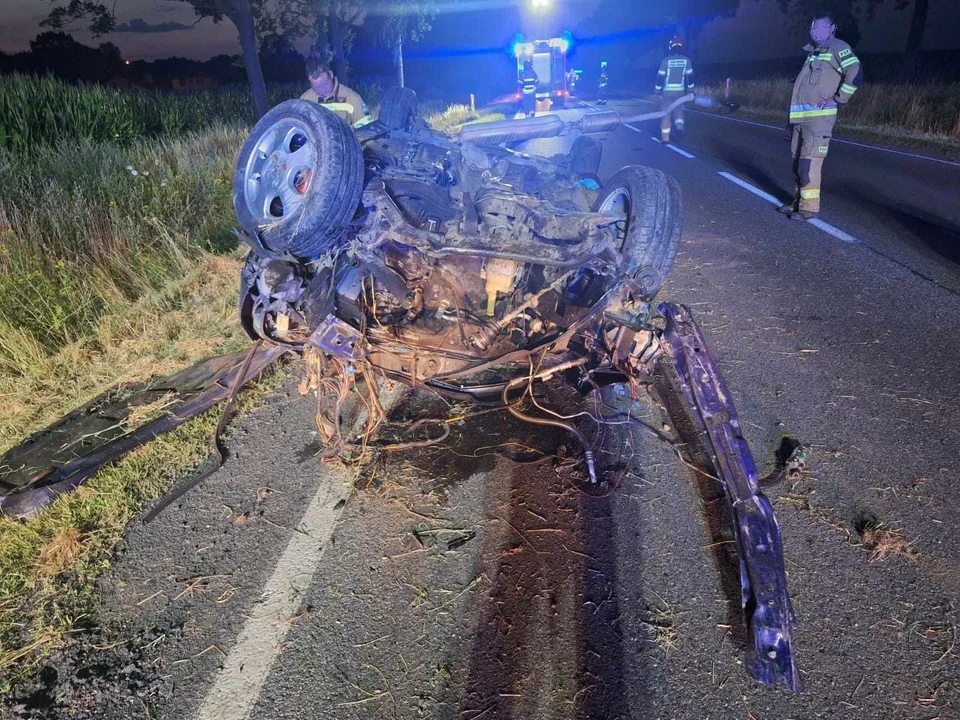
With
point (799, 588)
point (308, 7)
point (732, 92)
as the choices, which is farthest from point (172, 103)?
point (732, 92)

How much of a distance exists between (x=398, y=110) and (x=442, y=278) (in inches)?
104

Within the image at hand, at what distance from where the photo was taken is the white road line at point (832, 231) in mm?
5910

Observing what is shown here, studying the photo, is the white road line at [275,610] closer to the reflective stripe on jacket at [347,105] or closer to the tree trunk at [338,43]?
the reflective stripe on jacket at [347,105]

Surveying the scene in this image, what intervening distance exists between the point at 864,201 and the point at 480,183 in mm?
6279

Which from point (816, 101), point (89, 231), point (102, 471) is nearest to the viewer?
point (102, 471)

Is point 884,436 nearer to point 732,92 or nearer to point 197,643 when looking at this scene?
point 197,643

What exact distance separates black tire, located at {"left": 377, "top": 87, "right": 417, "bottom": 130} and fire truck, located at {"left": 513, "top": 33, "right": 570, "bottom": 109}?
34.1 feet

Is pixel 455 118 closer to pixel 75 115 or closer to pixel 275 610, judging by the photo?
pixel 75 115

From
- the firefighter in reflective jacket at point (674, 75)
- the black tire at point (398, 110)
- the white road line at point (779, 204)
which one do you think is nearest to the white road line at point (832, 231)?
the white road line at point (779, 204)

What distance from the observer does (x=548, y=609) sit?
6.84 ft

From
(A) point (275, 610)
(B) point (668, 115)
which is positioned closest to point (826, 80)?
(B) point (668, 115)

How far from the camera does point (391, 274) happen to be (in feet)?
9.93

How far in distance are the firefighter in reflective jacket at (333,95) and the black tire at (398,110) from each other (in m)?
1.09

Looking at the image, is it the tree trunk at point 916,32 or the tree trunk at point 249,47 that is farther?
the tree trunk at point 916,32
